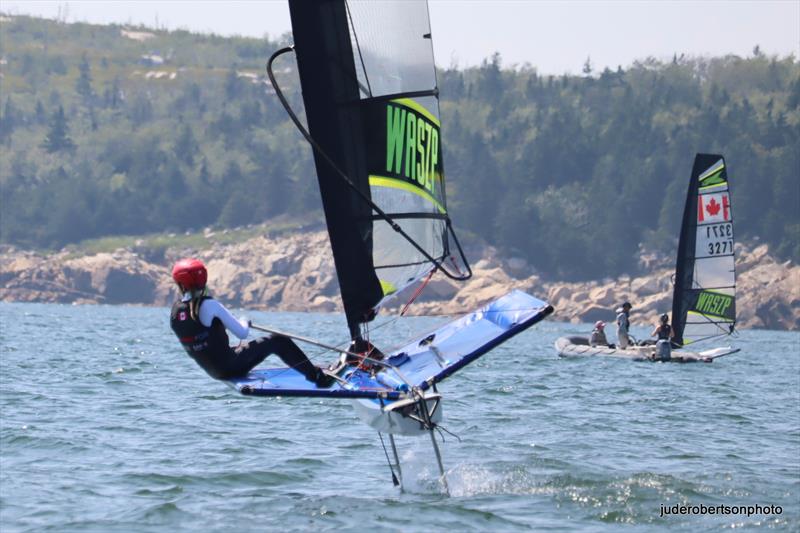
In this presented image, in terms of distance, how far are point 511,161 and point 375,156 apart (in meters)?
105

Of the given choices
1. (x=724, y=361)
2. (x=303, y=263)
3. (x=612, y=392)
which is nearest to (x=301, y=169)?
(x=303, y=263)

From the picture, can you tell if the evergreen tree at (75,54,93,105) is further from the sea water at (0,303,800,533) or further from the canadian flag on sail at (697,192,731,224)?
the sea water at (0,303,800,533)

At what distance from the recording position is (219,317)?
10719 mm

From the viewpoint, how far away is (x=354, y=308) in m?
12.6

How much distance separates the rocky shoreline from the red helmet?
83.4 metres

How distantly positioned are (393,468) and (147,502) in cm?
273

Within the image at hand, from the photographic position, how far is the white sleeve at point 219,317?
34.6 ft

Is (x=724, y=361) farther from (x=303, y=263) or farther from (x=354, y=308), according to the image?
(x=303, y=263)

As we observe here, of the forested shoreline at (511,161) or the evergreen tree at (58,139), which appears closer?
the forested shoreline at (511,161)

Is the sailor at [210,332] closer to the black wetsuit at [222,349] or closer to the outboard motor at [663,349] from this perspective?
the black wetsuit at [222,349]

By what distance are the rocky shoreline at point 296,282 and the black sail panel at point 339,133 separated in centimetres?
8122

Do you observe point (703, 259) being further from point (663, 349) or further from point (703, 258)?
point (663, 349)

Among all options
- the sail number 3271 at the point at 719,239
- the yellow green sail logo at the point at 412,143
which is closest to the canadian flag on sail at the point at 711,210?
the sail number 3271 at the point at 719,239

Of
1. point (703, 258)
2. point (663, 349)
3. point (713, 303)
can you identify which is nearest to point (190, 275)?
point (663, 349)
